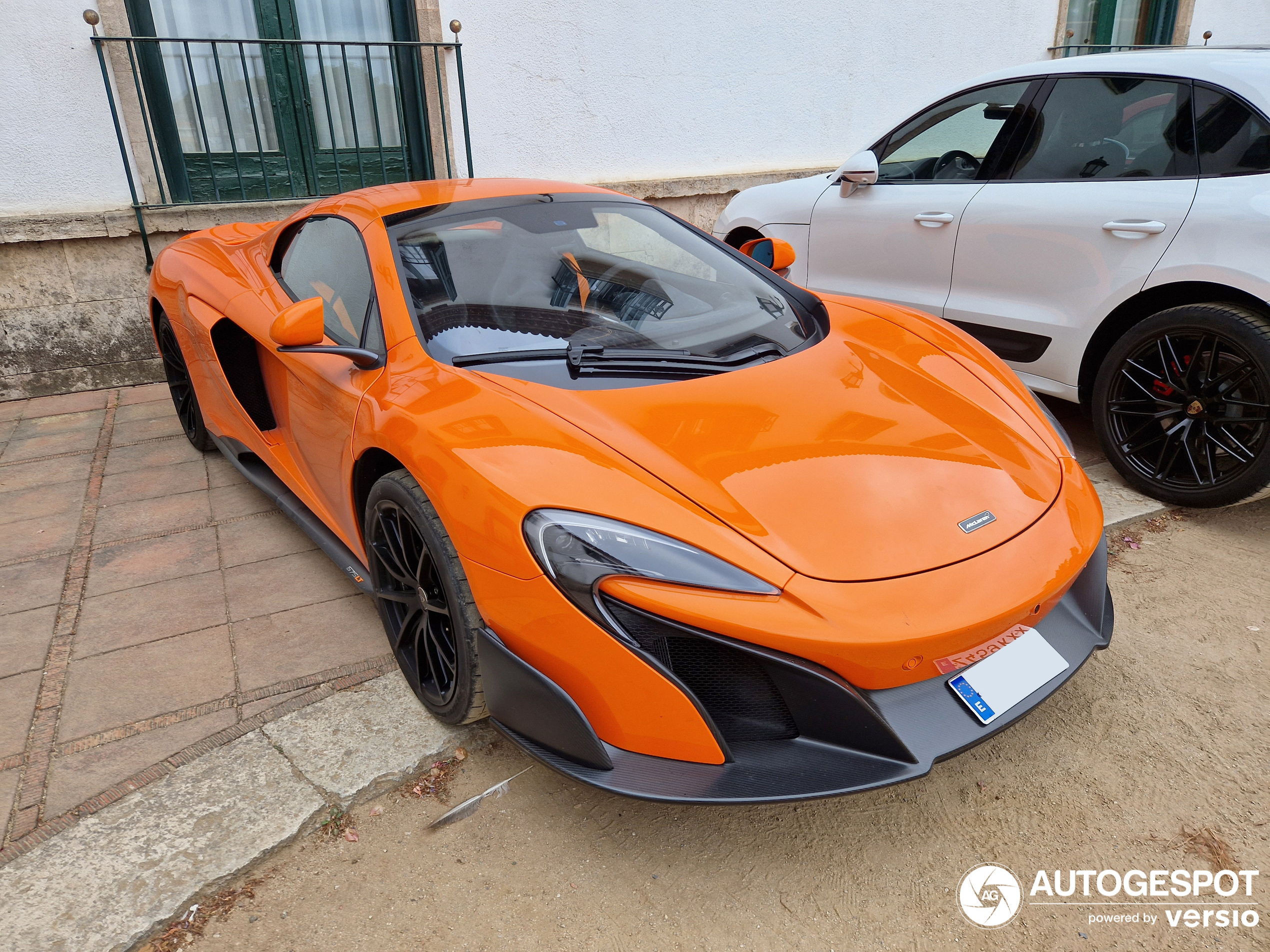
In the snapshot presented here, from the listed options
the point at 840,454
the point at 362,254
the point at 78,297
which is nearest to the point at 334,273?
the point at 362,254

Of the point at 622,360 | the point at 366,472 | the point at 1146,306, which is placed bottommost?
the point at 366,472

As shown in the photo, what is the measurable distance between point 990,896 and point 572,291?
182 cm

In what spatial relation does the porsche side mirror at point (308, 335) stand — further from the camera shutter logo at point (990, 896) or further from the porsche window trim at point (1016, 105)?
the porsche window trim at point (1016, 105)

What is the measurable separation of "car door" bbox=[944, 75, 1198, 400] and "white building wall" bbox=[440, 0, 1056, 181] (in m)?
3.92

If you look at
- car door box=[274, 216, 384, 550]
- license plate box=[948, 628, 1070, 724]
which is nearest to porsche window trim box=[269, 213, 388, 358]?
car door box=[274, 216, 384, 550]

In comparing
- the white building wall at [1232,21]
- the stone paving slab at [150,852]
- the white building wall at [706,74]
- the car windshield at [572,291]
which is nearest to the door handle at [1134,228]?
the car windshield at [572,291]

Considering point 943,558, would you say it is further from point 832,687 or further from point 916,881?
point 916,881


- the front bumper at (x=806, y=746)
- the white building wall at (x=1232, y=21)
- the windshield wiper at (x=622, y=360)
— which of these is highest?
the white building wall at (x=1232, y=21)

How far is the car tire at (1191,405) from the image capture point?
2.85 metres

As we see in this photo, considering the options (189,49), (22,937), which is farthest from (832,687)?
(189,49)

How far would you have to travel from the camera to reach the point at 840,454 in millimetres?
1824

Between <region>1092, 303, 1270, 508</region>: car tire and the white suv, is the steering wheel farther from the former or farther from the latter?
<region>1092, 303, 1270, 508</region>: car tire

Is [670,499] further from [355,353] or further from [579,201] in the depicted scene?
[579,201]

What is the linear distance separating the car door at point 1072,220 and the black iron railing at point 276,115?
4056 millimetres
